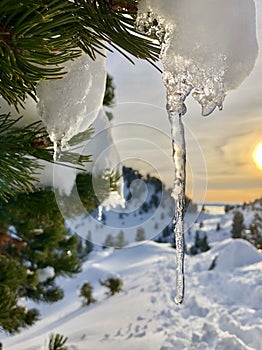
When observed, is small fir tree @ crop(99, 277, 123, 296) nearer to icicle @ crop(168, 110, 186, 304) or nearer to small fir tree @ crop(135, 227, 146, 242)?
small fir tree @ crop(135, 227, 146, 242)

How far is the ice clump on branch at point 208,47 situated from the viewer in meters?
0.30

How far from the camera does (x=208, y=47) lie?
298 millimetres

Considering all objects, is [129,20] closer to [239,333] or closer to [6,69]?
[6,69]

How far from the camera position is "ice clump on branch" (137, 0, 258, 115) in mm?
297

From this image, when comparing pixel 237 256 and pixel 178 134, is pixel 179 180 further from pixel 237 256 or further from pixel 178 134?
pixel 237 256

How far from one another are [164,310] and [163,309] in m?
0.04

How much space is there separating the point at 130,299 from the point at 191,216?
256cm

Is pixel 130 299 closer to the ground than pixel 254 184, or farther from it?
closer to the ground

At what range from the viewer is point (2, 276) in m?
1.22

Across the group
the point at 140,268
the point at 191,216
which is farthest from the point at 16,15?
the point at 140,268

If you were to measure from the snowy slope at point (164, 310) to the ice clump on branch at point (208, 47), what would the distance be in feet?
8.11

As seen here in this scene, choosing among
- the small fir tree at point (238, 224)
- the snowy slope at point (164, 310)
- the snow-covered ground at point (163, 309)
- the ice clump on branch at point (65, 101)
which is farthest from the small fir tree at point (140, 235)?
the small fir tree at point (238, 224)

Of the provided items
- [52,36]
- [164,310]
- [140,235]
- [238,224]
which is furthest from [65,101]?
[238,224]

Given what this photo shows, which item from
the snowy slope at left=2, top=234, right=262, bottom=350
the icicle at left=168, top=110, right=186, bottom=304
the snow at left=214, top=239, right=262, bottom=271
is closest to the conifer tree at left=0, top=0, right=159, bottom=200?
the icicle at left=168, top=110, right=186, bottom=304
